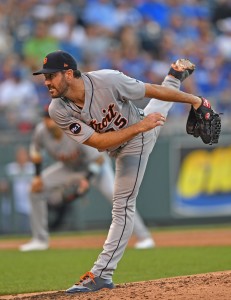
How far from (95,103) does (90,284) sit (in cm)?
142

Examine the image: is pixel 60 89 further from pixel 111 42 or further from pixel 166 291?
pixel 111 42

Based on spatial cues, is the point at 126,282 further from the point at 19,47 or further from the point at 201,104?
the point at 19,47

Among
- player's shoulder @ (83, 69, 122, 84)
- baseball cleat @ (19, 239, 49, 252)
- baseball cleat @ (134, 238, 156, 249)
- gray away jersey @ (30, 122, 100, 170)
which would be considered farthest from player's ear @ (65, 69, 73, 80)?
baseball cleat @ (19, 239, 49, 252)

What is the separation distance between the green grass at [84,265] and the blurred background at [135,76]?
3.98 metres

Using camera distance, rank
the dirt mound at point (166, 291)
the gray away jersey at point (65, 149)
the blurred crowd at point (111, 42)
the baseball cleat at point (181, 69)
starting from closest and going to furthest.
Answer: the dirt mound at point (166, 291), the baseball cleat at point (181, 69), the gray away jersey at point (65, 149), the blurred crowd at point (111, 42)

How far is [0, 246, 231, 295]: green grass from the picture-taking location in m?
7.17

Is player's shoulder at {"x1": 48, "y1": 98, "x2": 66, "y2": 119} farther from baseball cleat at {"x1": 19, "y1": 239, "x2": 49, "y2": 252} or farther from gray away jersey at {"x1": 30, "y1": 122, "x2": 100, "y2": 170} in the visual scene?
baseball cleat at {"x1": 19, "y1": 239, "x2": 49, "y2": 252}

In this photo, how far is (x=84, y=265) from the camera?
28.1 ft

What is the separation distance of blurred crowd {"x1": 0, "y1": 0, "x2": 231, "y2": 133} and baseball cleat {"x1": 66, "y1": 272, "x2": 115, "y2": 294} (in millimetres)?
8148

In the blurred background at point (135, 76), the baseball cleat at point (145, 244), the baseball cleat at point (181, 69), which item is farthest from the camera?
the blurred background at point (135, 76)

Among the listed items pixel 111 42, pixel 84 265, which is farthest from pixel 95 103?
pixel 111 42

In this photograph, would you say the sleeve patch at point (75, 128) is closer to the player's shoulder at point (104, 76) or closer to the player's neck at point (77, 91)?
the player's neck at point (77, 91)

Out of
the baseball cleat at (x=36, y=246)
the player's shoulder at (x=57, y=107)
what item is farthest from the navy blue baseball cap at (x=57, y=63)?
the baseball cleat at (x=36, y=246)

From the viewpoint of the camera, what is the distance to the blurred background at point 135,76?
14.3 m
